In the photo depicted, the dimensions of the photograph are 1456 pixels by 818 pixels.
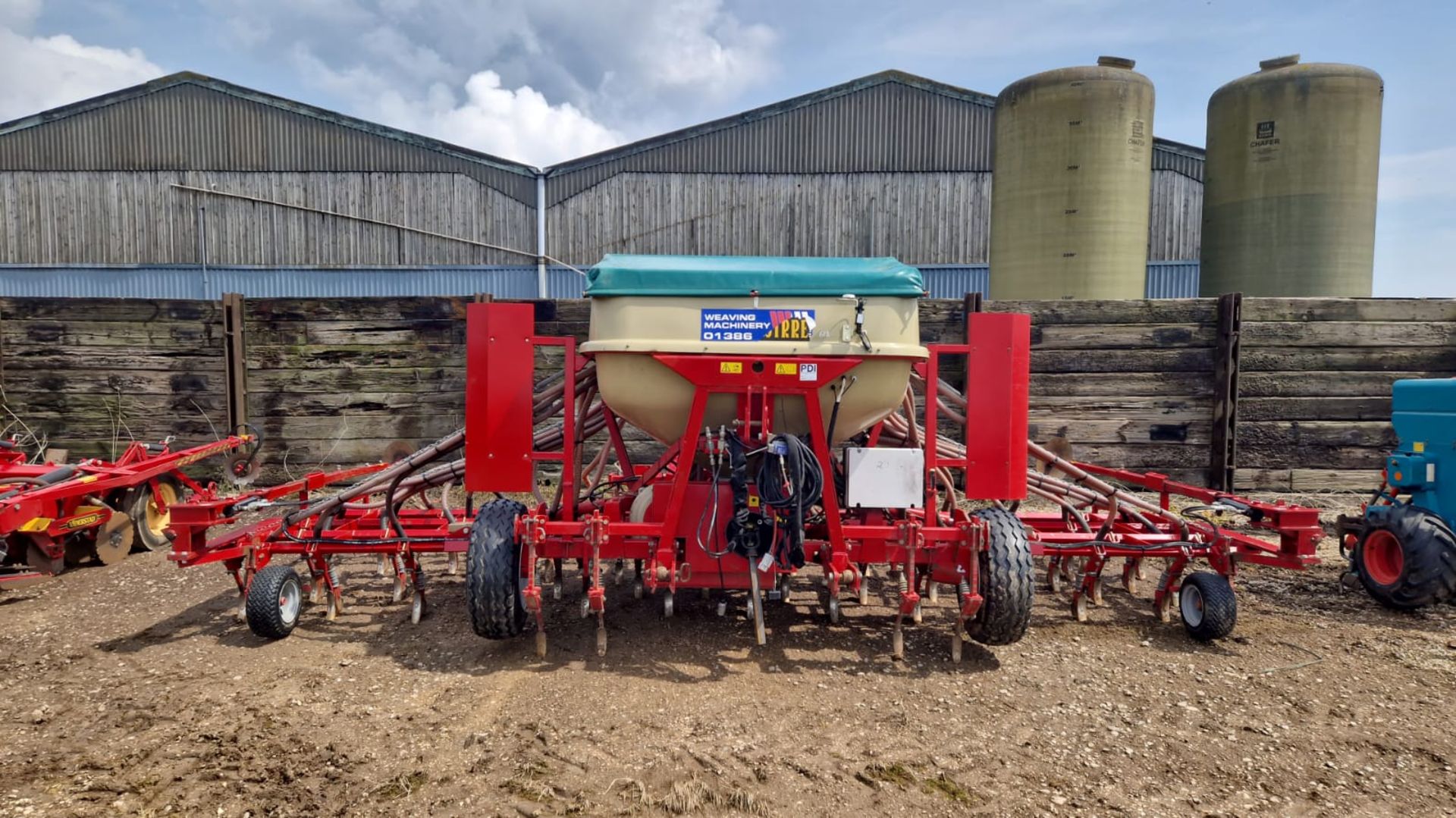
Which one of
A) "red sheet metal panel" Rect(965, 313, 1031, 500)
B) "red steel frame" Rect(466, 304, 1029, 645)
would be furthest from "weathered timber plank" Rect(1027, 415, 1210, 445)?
"red steel frame" Rect(466, 304, 1029, 645)

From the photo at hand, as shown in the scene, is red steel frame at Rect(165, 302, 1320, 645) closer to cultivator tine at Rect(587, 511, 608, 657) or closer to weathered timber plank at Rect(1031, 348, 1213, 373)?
cultivator tine at Rect(587, 511, 608, 657)

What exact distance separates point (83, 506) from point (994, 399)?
20.6ft

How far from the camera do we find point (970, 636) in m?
4.17

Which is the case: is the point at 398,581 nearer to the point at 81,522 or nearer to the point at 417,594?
the point at 417,594

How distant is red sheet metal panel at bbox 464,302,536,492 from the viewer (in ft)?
14.1

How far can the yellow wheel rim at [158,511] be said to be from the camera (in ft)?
20.9

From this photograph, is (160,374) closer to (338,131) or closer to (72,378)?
(72,378)

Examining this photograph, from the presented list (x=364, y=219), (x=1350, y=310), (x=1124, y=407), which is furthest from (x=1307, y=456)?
(x=364, y=219)

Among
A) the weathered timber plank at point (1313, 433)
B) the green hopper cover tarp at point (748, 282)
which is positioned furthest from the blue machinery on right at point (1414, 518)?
the green hopper cover tarp at point (748, 282)

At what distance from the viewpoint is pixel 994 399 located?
13.9 feet

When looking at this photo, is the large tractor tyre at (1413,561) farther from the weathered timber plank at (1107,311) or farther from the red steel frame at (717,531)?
the weathered timber plank at (1107,311)

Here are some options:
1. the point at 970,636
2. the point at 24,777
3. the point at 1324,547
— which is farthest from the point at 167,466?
the point at 1324,547

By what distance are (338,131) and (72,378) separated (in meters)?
9.56

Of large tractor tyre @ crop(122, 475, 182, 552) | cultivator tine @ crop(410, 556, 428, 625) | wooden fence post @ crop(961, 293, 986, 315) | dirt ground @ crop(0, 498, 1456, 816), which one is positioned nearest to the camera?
dirt ground @ crop(0, 498, 1456, 816)
